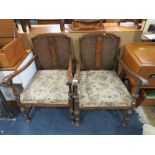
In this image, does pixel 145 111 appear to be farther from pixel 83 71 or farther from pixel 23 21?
pixel 23 21

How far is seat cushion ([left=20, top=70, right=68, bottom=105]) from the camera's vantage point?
1.25m

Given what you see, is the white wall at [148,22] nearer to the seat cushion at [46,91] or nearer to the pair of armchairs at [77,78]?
the pair of armchairs at [77,78]

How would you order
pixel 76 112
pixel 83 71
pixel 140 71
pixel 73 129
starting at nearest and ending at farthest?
pixel 140 71 → pixel 76 112 → pixel 73 129 → pixel 83 71

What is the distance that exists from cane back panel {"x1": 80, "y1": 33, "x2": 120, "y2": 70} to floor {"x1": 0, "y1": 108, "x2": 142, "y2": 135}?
0.57 metres

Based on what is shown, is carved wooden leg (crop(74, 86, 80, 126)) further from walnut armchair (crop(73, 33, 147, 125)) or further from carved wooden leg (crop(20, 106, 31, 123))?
carved wooden leg (crop(20, 106, 31, 123))

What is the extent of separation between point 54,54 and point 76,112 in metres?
0.67

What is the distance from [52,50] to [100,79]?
2.00 ft

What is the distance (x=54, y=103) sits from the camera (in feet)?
4.16

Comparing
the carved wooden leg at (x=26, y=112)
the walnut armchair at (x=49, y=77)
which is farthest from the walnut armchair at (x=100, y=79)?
the carved wooden leg at (x=26, y=112)

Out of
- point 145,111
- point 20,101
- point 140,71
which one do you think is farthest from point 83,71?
point 145,111

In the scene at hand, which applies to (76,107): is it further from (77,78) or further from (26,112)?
(26,112)

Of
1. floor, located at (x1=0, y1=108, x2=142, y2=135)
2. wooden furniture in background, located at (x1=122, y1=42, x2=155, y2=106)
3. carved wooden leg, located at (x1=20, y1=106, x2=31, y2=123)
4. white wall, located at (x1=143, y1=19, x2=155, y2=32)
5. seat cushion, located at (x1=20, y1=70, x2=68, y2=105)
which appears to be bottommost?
floor, located at (x1=0, y1=108, x2=142, y2=135)

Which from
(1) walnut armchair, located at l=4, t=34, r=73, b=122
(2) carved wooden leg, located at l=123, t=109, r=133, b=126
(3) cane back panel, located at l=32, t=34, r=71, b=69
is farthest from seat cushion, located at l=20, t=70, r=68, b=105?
(2) carved wooden leg, located at l=123, t=109, r=133, b=126

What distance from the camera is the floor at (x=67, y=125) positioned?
145 centimetres
